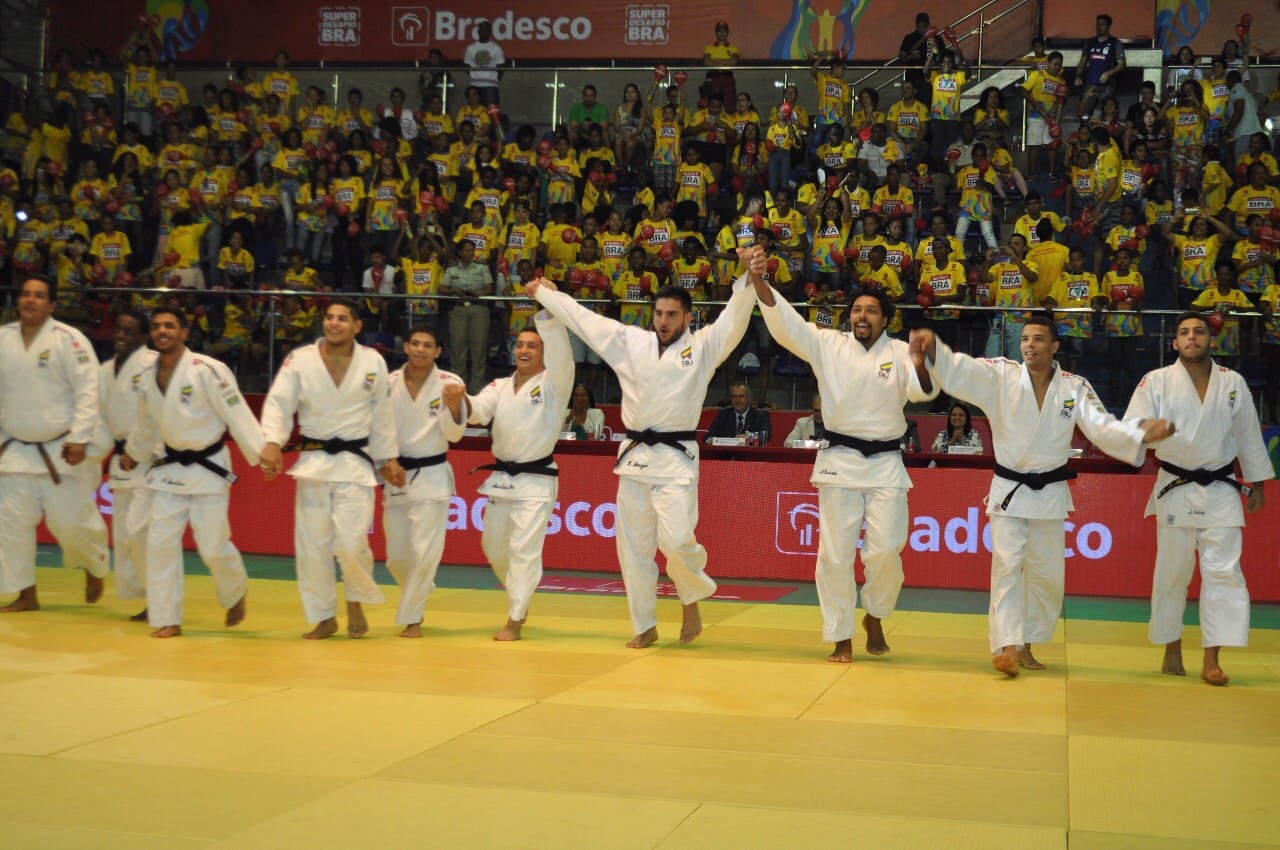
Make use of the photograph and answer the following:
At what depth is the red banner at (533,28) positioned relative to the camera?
18.4 m

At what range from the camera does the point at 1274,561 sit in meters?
10.8

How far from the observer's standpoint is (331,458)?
7.76m

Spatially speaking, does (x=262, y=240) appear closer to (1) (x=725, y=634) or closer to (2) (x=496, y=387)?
(2) (x=496, y=387)

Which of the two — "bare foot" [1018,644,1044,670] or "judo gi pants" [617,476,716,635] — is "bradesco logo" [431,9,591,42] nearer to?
"judo gi pants" [617,476,716,635]

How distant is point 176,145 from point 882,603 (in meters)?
12.9

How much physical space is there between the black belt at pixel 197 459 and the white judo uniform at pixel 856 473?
10.9 feet

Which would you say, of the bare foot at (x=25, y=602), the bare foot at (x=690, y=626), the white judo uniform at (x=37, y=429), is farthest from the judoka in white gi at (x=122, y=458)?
the bare foot at (x=690, y=626)

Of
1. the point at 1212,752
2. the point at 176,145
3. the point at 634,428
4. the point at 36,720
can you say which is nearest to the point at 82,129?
the point at 176,145

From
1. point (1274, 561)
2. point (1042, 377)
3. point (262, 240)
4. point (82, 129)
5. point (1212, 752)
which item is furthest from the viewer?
point (82, 129)

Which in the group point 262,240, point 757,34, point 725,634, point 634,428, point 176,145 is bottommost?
point 725,634

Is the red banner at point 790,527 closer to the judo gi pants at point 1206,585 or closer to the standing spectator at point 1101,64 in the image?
the judo gi pants at point 1206,585

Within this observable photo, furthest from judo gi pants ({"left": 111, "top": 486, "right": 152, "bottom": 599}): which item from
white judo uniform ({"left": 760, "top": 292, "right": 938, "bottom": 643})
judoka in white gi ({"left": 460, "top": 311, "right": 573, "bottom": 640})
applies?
white judo uniform ({"left": 760, "top": 292, "right": 938, "bottom": 643})

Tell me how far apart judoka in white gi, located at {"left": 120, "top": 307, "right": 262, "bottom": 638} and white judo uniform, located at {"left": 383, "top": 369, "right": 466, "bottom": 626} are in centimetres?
91

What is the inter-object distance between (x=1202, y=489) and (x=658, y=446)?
305 cm
